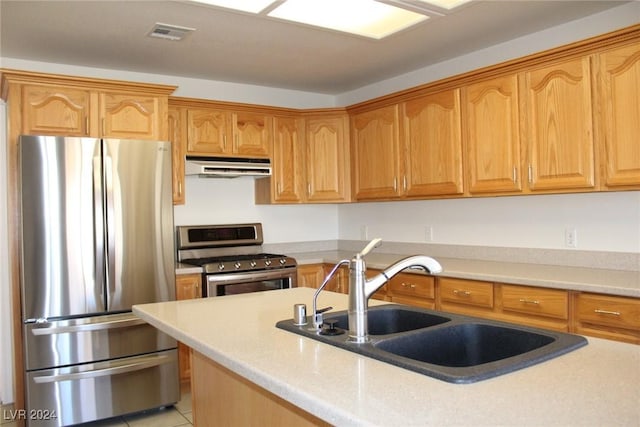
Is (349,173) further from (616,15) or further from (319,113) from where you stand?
(616,15)

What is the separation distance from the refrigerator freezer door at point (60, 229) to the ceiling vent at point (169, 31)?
783mm

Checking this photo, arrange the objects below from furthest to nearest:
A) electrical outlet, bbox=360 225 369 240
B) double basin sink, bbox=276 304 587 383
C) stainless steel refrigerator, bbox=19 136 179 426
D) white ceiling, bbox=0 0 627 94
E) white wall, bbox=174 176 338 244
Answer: electrical outlet, bbox=360 225 369 240
white wall, bbox=174 176 338 244
stainless steel refrigerator, bbox=19 136 179 426
white ceiling, bbox=0 0 627 94
double basin sink, bbox=276 304 587 383

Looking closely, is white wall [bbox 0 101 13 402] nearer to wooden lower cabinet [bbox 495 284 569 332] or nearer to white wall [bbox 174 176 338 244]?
white wall [bbox 174 176 338 244]

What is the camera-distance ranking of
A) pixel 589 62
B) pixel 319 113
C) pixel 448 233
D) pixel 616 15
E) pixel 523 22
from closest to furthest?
1. pixel 589 62
2. pixel 616 15
3. pixel 523 22
4. pixel 448 233
5. pixel 319 113

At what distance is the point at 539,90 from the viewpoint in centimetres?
317

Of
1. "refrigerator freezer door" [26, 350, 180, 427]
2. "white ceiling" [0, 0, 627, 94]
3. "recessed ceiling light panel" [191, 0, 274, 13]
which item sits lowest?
"refrigerator freezer door" [26, 350, 180, 427]

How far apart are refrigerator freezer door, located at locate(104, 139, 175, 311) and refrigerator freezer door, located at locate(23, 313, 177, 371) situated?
13 centimetres

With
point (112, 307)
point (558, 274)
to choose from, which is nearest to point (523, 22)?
point (558, 274)

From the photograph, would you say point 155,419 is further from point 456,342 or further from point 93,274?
point 456,342

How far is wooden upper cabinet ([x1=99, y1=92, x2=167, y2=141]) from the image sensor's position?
349 cm

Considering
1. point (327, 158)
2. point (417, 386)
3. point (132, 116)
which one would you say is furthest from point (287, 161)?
point (417, 386)

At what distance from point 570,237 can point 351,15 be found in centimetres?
196

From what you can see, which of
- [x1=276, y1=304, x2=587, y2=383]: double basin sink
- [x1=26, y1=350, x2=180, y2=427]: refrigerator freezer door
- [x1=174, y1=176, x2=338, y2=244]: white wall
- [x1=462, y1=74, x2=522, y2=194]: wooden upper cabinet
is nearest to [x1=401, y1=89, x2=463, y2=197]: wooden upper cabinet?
[x1=462, y1=74, x2=522, y2=194]: wooden upper cabinet

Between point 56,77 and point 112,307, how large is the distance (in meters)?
1.50
